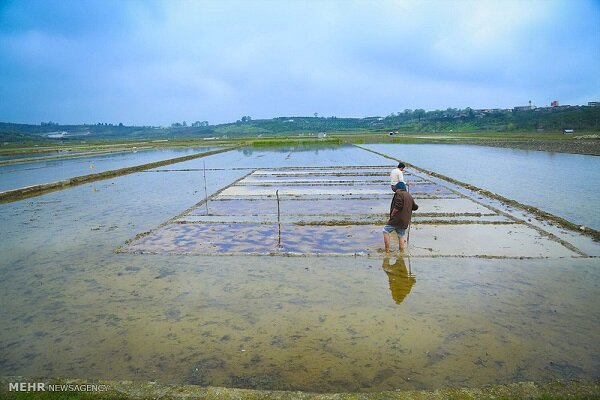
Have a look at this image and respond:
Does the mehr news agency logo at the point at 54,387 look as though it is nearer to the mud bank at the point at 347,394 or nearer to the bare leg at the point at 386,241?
the mud bank at the point at 347,394

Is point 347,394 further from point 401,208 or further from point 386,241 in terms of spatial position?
point 386,241

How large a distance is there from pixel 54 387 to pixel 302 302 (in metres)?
2.94

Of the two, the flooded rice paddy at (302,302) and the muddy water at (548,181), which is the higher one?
the muddy water at (548,181)

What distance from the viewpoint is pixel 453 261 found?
657 cm

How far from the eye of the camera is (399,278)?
585 centimetres

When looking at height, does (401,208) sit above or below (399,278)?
above

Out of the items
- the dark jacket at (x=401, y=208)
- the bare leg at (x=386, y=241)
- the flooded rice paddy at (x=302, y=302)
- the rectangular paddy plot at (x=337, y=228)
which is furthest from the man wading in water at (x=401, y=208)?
the rectangular paddy plot at (x=337, y=228)

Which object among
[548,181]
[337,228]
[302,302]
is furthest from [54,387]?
[548,181]

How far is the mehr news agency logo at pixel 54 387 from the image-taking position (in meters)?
3.10

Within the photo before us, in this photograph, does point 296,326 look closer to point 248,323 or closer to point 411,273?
point 248,323

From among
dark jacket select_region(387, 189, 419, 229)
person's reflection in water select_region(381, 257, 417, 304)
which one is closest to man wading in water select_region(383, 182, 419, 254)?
dark jacket select_region(387, 189, 419, 229)

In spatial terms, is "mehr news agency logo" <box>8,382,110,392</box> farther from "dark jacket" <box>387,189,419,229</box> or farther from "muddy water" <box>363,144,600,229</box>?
"muddy water" <box>363,144,600,229</box>

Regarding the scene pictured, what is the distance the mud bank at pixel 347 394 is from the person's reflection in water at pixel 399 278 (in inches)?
81.8

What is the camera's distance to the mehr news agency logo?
3098 mm
